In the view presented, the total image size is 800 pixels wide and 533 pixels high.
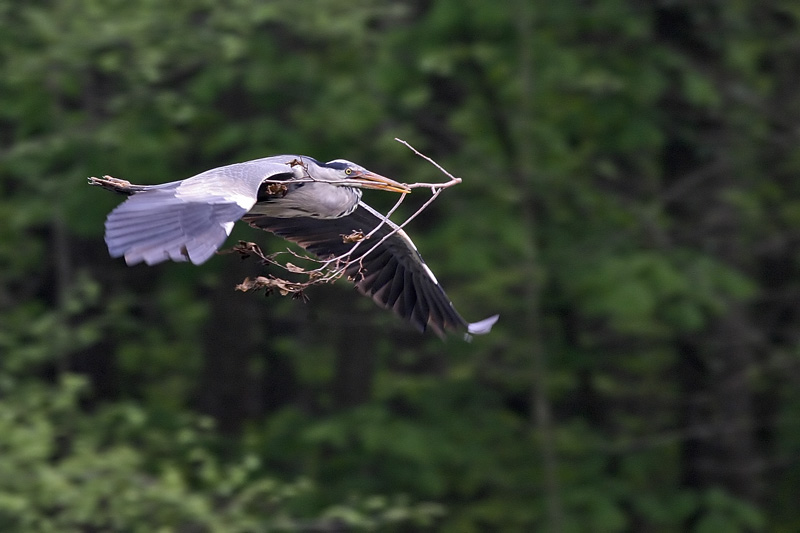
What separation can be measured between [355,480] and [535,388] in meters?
1.68

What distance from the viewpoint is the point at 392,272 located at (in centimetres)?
480

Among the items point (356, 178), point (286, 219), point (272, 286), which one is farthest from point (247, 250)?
point (286, 219)

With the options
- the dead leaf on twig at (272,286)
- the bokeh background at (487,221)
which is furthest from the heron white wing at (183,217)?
the bokeh background at (487,221)

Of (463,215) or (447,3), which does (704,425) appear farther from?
(447,3)

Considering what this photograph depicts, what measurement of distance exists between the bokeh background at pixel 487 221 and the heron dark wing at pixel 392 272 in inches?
121

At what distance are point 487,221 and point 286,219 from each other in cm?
366

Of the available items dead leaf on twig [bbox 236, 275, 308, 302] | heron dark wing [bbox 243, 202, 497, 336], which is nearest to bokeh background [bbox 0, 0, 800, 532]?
heron dark wing [bbox 243, 202, 497, 336]

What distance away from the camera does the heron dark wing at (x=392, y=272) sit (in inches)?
185

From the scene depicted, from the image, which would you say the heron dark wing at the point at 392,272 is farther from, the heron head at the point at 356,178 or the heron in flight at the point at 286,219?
the heron head at the point at 356,178

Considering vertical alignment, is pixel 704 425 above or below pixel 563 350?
below

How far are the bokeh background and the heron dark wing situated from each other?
3.08 metres

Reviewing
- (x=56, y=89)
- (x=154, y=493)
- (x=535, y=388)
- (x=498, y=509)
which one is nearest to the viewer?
(x=154, y=493)

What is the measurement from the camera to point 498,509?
9.27m

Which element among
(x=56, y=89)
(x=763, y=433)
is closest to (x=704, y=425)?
(x=763, y=433)
